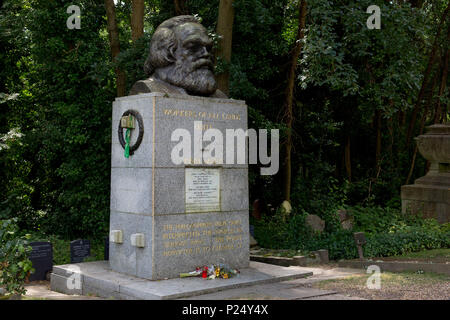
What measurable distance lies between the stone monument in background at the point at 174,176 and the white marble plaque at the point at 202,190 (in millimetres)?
15

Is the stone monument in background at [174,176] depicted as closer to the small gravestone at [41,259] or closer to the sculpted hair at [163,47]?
the sculpted hair at [163,47]

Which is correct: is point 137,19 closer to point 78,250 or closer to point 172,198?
point 78,250

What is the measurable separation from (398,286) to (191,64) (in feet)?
14.5

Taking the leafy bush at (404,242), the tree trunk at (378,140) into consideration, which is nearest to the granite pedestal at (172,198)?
the leafy bush at (404,242)

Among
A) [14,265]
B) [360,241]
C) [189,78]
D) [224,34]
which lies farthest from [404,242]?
[14,265]

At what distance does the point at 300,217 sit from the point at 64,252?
17.5 ft

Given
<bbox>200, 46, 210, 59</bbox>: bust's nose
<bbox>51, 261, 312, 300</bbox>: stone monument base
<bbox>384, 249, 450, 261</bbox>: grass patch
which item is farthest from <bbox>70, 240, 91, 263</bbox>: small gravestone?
<bbox>384, 249, 450, 261</bbox>: grass patch

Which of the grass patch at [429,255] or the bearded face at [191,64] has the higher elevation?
the bearded face at [191,64]

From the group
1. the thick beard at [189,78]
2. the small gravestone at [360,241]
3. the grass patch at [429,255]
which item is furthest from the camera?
the small gravestone at [360,241]

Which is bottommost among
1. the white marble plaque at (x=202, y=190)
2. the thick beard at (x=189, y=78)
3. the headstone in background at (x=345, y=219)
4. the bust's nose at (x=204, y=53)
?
the headstone in background at (x=345, y=219)

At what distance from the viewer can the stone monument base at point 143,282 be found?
6535 mm

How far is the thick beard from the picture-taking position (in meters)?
7.97

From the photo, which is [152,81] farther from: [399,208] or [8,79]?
[399,208]

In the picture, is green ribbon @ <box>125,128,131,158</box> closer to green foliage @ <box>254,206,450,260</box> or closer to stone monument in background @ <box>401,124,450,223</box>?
green foliage @ <box>254,206,450,260</box>
